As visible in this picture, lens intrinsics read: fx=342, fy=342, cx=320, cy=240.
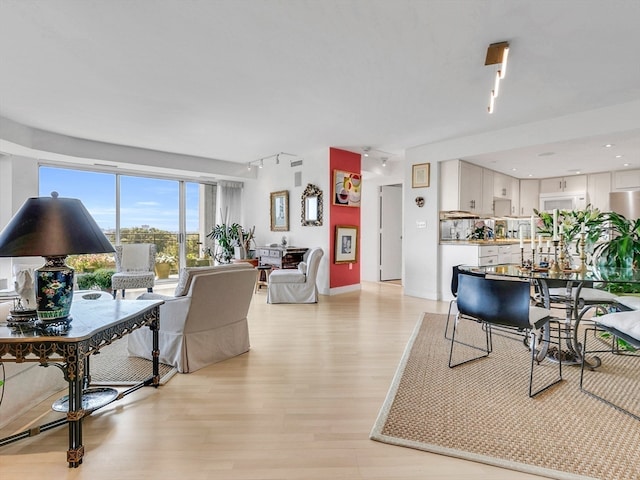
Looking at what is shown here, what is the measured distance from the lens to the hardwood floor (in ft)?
5.30

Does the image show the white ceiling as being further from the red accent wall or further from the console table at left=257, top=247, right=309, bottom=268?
the console table at left=257, top=247, right=309, bottom=268

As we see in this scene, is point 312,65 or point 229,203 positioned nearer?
point 312,65

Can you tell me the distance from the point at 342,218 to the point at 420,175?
1.56 metres

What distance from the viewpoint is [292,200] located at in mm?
6930

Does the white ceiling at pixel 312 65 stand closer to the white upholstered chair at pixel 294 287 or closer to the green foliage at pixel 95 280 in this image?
the white upholstered chair at pixel 294 287

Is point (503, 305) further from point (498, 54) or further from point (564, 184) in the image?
point (564, 184)

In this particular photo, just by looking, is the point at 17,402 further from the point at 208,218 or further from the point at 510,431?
the point at 208,218

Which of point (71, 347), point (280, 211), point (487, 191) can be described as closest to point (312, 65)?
point (71, 347)

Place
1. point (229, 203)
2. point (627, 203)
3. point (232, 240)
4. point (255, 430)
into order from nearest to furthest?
1. point (255, 430)
2. point (627, 203)
3. point (232, 240)
4. point (229, 203)

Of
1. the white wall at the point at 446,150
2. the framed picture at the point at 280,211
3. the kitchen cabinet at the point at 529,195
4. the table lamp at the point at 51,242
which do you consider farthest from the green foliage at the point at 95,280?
the kitchen cabinet at the point at 529,195

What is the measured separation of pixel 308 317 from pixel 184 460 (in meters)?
2.94

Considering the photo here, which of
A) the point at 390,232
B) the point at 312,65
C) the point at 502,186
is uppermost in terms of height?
the point at 312,65

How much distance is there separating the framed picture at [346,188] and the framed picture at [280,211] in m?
1.28

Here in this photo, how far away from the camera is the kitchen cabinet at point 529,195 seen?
756cm
